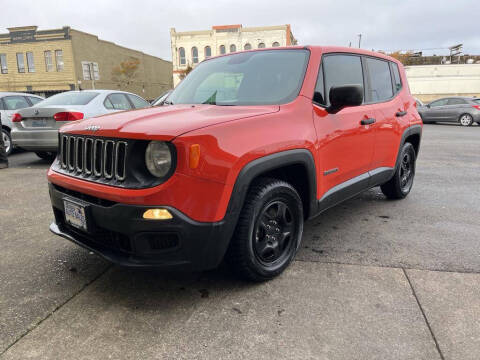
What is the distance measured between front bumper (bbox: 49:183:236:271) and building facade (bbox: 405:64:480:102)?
1738 inches

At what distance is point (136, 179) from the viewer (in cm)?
215

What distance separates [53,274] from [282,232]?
1.82 meters

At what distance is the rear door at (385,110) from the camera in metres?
3.84

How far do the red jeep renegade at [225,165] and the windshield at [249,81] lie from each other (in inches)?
0.5

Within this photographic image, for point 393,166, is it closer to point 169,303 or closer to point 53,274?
point 169,303

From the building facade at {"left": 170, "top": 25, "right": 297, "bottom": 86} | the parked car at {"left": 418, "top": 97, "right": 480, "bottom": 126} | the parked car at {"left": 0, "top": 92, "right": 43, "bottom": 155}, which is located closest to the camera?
the parked car at {"left": 0, "top": 92, "right": 43, "bottom": 155}

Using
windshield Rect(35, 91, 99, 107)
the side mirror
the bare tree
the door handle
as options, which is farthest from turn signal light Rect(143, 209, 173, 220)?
the bare tree

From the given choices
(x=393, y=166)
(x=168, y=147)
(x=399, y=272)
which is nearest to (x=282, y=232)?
(x=399, y=272)

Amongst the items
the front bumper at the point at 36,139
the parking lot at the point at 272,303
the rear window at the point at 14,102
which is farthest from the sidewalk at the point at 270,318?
the rear window at the point at 14,102

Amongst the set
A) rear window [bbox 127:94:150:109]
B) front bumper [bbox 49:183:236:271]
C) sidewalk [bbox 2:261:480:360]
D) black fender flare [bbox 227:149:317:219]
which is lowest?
sidewalk [bbox 2:261:480:360]

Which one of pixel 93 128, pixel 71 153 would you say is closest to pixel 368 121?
pixel 93 128

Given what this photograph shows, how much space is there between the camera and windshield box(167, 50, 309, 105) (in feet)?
9.65

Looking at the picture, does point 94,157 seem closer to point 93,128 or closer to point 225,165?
point 93,128

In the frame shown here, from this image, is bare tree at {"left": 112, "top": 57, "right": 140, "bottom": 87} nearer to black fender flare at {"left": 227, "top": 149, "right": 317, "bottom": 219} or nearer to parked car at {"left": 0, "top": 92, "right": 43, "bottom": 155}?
parked car at {"left": 0, "top": 92, "right": 43, "bottom": 155}
